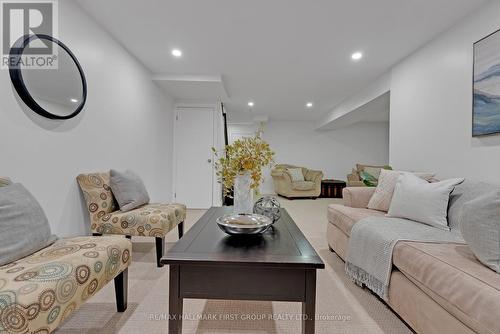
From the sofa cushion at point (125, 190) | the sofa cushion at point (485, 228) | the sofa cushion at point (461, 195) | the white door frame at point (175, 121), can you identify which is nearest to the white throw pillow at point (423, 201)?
the sofa cushion at point (461, 195)

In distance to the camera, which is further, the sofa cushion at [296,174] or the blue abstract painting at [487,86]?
the sofa cushion at [296,174]

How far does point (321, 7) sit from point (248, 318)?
2427mm

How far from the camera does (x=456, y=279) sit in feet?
3.38

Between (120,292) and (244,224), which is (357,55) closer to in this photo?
(244,224)

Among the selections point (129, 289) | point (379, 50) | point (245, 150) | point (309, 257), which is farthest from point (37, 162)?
point (379, 50)

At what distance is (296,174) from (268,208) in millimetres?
4841

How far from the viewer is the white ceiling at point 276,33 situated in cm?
200

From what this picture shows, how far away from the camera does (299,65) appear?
3.20 m

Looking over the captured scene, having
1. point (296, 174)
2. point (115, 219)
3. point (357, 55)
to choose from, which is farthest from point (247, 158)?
point (296, 174)

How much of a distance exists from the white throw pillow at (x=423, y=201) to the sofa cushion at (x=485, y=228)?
621 millimetres

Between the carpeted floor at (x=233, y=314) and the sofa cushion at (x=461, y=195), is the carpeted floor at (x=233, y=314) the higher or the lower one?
the lower one

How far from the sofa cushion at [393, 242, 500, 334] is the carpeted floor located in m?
0.40

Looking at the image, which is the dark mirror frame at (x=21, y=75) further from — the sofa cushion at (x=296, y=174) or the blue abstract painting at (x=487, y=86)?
the sofa cushion at (x=296, y=174)

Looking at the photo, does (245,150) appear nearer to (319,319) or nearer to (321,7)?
(319,319)
